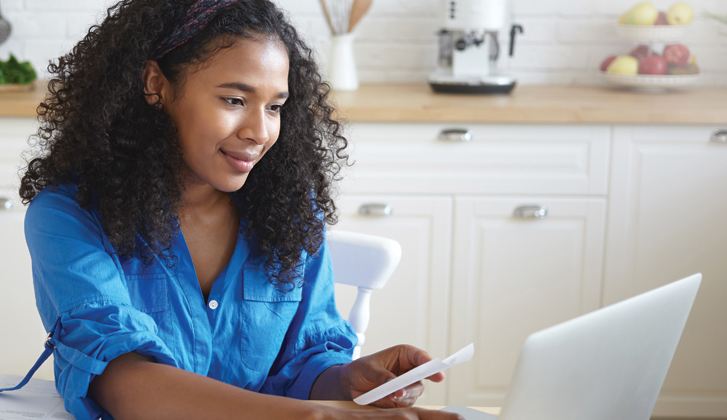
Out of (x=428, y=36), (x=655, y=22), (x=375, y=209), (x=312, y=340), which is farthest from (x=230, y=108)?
(x=655, y=22)

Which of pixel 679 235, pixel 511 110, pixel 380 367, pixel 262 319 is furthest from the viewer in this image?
pixel 679 235

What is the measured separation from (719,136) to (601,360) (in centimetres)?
161

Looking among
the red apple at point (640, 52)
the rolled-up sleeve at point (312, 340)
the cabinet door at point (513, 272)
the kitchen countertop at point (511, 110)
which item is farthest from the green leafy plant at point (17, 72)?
the red apple at point (640, 52)

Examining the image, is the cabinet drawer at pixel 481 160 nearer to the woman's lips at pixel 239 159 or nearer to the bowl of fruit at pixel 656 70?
the bowl of fruit at pixel 656 70

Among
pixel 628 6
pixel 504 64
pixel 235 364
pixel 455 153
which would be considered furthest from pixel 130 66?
pixel 628 6

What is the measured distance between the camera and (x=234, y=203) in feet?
3.67

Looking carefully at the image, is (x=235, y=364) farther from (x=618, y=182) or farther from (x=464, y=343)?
(x=618, y=182)

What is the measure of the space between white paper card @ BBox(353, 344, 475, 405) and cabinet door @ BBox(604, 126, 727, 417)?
1436 mm

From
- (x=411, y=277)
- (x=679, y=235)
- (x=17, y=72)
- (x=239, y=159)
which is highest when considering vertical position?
(x=17, y=72)

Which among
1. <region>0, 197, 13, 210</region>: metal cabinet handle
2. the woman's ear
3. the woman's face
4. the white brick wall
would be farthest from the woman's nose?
the white brick wall

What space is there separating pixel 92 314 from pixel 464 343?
4.71ft

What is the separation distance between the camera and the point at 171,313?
38.3 inches

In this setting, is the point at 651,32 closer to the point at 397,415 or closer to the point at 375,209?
the point at 375,209

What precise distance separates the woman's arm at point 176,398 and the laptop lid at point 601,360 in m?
0.16
